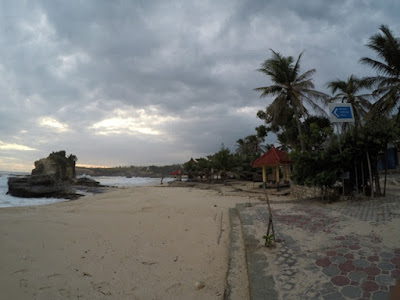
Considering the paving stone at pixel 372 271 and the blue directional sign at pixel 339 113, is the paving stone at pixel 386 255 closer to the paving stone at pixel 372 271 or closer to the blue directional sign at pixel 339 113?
the paving stone at pixel 372 271

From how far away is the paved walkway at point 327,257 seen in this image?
2520 millimetres

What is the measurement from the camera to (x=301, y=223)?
511 centimetres

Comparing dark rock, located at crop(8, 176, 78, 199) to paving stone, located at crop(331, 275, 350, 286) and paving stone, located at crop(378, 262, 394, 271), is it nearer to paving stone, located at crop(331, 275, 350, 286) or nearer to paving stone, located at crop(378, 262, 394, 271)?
paving stone, located at crop(331, 275, 350, 286)

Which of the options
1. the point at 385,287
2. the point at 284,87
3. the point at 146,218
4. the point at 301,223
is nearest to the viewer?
the point at 385,287

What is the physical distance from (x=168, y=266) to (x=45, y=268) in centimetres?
177

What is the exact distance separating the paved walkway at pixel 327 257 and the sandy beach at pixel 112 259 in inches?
24.4

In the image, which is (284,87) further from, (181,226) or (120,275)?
(120,275)

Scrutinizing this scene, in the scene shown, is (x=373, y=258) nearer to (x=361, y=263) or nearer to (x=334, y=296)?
(x=361, y=263)

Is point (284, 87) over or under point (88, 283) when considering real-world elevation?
over

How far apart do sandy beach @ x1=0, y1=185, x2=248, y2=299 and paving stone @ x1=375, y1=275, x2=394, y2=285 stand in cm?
177

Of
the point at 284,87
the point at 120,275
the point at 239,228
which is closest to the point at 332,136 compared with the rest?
the point at 239,228

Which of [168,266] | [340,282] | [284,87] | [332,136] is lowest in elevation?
[168,266]

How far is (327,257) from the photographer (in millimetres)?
3234

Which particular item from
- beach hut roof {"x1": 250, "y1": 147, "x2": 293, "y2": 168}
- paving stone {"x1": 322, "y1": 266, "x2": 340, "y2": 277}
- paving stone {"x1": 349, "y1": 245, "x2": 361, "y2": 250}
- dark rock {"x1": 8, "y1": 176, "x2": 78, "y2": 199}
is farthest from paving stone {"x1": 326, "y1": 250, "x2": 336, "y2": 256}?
dark rock {"x1": 8, "y1": 176, "x2": 78, "y2": 199}
